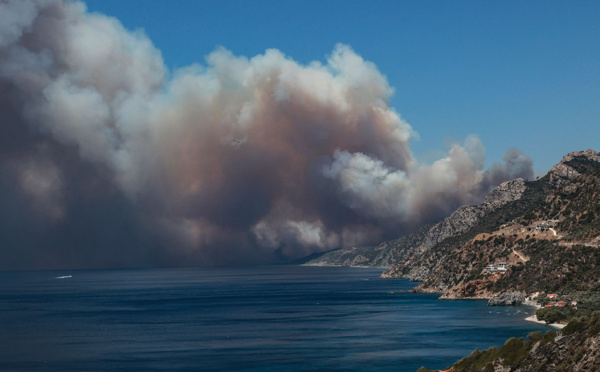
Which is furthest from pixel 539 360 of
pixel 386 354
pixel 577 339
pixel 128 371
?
pixel 128 371

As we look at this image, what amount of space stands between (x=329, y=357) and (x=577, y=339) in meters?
73.9

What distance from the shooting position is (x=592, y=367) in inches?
2943

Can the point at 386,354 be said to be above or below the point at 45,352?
below

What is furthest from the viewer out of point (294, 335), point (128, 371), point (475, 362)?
point (294, 335)

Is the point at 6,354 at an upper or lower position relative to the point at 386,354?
upper

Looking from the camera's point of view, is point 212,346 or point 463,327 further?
point 463,327

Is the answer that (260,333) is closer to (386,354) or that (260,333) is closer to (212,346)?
(212,346)

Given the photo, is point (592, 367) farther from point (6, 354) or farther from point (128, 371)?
point (6, 354)

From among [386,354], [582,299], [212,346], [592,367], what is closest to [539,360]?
[592,367]

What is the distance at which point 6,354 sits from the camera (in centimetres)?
15875

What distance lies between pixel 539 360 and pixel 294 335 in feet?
359

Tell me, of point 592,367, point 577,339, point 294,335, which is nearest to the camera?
point 592,367

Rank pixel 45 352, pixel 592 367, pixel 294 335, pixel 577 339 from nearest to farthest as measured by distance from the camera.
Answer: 1. pixel 592 367
2. pixel 577 339
3. pixel 45 352
4. pixel 294 335

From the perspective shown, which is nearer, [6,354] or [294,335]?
[6,354]
